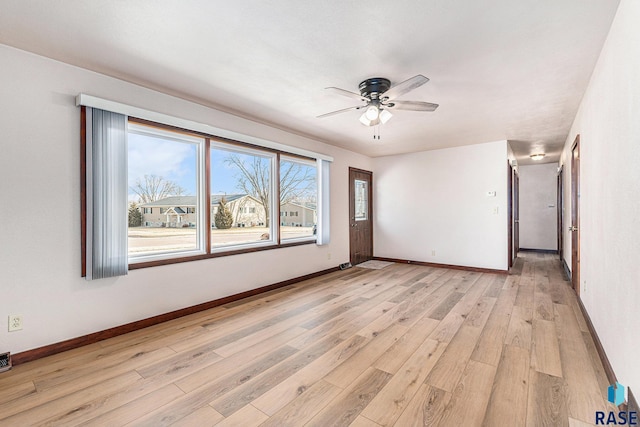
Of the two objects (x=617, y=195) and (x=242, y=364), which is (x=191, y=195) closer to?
(x=242, y=364)

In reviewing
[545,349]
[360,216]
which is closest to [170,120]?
[545,349]

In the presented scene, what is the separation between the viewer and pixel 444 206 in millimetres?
5930

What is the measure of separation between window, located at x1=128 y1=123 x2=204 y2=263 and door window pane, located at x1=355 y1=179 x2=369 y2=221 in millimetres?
3726

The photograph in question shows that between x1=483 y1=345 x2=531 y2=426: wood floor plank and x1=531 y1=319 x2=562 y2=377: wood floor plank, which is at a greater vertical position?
x1=531 y1=319 x2=562 y2=377: wood floor plank

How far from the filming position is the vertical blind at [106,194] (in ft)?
8.52

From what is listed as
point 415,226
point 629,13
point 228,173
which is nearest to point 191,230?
point 228,173

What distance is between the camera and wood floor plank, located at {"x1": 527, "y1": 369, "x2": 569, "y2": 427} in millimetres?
1623

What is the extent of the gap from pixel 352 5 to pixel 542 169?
8.37m

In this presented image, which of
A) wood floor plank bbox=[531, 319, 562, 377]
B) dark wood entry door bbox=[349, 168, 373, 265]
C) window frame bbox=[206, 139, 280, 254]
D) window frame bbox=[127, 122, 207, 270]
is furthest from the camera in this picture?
dark wood entry door bbox=[349, 168, 373, 265]

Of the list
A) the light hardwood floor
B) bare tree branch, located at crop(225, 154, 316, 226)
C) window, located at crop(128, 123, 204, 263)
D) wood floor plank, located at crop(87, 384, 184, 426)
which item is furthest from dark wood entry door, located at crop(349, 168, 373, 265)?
wood floor plank, located at crop(87, 384, 184, 426)

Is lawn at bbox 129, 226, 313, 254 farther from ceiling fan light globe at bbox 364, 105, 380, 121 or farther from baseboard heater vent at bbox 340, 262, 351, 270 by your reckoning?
ceiling fan light globe at bbox 364, 105, 380, 121

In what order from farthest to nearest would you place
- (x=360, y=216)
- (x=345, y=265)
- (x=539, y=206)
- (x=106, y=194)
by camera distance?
(x=539, y=206)
(x=360, y=216)
(x=345, y=265)
(x=106, y=194)

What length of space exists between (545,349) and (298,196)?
147 inches

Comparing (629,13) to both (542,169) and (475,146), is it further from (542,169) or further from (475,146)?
(542,169)
